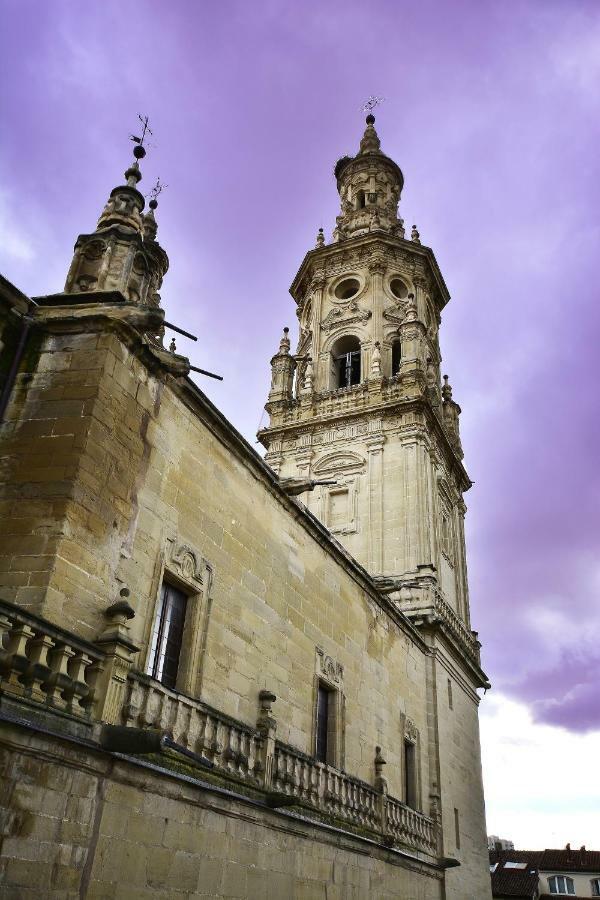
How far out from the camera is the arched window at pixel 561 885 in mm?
51188

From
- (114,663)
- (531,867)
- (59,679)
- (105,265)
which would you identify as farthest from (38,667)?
(531,867)

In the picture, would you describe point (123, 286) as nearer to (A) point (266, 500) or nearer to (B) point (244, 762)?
(A) point (266, 500)

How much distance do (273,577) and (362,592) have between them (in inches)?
188

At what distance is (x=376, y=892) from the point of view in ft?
48.9

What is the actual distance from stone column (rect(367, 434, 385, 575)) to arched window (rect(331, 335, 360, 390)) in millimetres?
4528

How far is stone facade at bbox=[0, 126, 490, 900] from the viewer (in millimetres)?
7742

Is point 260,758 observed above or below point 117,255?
below

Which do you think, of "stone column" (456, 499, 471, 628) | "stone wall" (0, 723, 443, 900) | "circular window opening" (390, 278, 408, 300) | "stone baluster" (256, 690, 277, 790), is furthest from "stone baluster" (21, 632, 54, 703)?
"circular window opening" (390, 278, 408, 300)

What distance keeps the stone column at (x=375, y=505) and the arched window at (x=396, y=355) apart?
4619 mm

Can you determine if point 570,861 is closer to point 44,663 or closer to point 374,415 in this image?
point 374,415

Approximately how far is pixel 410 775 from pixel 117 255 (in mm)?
14930

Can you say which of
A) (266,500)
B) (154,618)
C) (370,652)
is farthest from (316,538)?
(154,618)

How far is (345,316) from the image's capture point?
34.0 m

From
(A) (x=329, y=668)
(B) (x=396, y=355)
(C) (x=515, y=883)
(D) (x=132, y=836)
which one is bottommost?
(D) (x=132, y=836)
